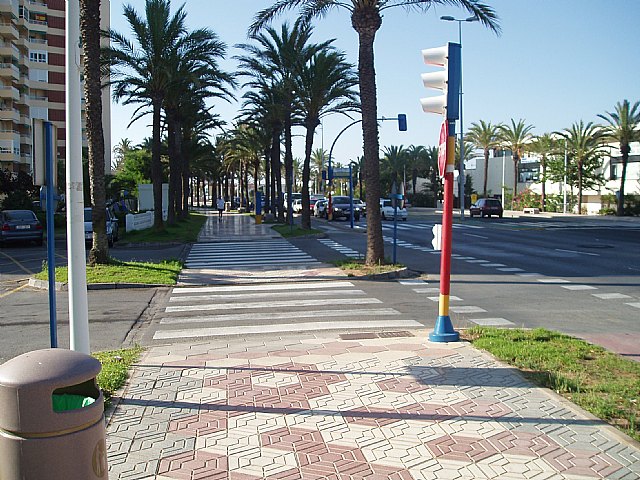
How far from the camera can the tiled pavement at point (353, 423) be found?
445 centimetres

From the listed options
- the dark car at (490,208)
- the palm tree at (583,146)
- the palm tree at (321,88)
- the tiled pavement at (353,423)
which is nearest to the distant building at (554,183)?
the palm tree at (583,146)

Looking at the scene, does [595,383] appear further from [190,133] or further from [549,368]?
[190,133]

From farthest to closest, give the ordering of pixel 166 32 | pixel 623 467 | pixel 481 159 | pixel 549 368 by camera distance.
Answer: pixel 481 159 → pixel 166 32 → pixel 549 368 → pixel 623 467

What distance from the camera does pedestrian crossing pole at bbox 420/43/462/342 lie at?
812cm

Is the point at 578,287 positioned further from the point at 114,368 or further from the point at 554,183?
the point at 554,183

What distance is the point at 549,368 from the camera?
269 inches

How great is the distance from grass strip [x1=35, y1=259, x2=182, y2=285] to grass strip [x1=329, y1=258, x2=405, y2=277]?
163 inches

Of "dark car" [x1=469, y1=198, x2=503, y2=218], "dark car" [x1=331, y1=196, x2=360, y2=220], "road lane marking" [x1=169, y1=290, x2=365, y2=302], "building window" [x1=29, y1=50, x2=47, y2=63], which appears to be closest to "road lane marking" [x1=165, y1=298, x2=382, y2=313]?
"road lane marking" [x1=169, y1=290, x2=365, y2=302]

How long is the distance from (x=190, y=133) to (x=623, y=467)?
48147 mm

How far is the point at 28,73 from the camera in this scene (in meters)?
66.7

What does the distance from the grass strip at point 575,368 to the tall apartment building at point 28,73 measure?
186ft

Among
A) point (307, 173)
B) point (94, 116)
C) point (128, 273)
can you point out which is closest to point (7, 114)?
point (307, 173)

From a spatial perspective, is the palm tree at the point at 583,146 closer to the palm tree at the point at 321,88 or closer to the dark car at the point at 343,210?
the dark car at the point at 343,210

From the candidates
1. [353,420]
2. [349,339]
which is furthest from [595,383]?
[349,339]
